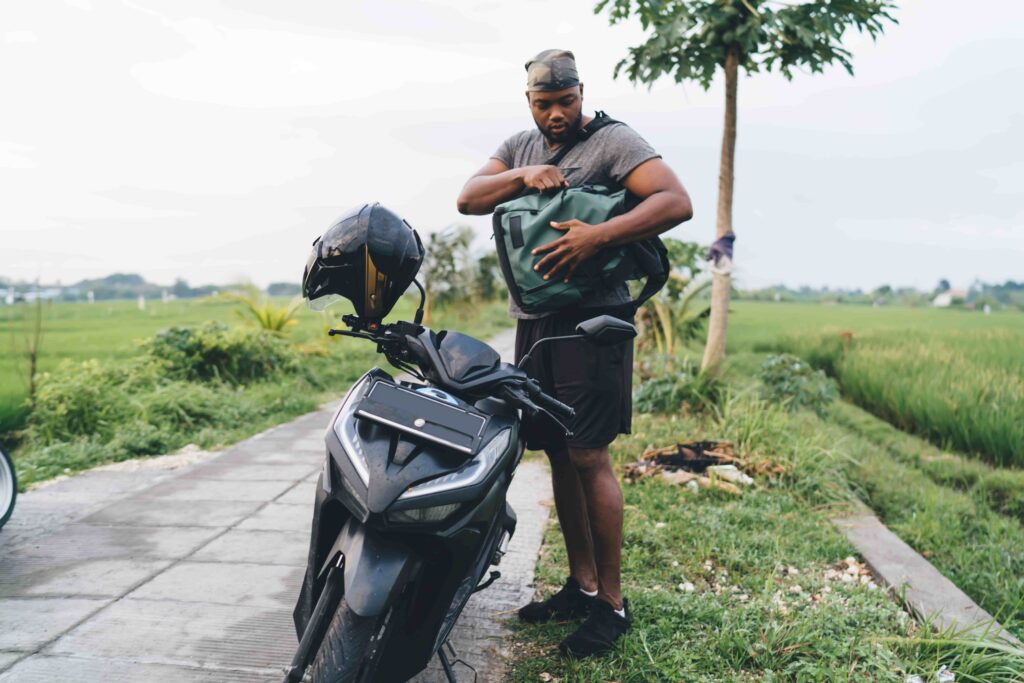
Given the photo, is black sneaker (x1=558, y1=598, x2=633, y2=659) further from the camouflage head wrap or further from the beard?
the camouflage head wrap

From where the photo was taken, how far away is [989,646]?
221cm

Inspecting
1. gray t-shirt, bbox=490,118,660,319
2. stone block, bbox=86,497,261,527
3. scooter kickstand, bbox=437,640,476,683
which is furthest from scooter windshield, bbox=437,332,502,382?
stone block, bbox=86,497,261,527

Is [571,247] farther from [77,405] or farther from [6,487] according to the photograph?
[77,405]

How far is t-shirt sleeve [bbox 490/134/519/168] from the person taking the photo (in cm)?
255

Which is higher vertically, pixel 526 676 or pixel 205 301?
pixel 205 301

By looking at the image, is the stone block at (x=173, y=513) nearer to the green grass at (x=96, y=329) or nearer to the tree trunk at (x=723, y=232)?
the green grass at (x=96, y=329)

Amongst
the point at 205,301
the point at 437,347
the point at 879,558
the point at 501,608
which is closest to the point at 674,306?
the point at 879,558

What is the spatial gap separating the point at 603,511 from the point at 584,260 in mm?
784

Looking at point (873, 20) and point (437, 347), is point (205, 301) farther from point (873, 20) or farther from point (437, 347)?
point (437, 347)

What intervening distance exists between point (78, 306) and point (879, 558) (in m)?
19.4

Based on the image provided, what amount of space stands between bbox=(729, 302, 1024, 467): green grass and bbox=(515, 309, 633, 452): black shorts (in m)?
4.07

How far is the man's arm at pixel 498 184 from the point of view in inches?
88.8

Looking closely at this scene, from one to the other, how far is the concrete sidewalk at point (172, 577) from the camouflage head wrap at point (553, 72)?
1.70 m

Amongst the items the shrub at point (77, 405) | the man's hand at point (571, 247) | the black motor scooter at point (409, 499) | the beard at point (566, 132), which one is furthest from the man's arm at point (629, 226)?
the shrub at point (77, 405)
